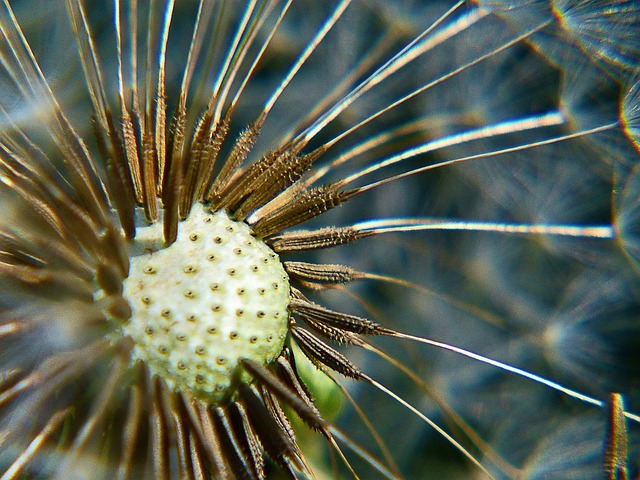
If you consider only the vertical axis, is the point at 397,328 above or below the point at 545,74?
below

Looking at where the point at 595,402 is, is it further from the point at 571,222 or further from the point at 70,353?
the point at 70,353

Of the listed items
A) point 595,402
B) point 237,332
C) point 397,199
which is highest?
point 397,199

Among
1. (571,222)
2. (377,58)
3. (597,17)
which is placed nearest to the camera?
(597,17)

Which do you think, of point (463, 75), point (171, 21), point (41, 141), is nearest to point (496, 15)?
point (463, 75)

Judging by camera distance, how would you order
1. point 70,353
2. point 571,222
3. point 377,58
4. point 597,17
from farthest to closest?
point 377,58
point 571,222
point 597,17
point 70,353

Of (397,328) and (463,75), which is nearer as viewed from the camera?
(463,75)
